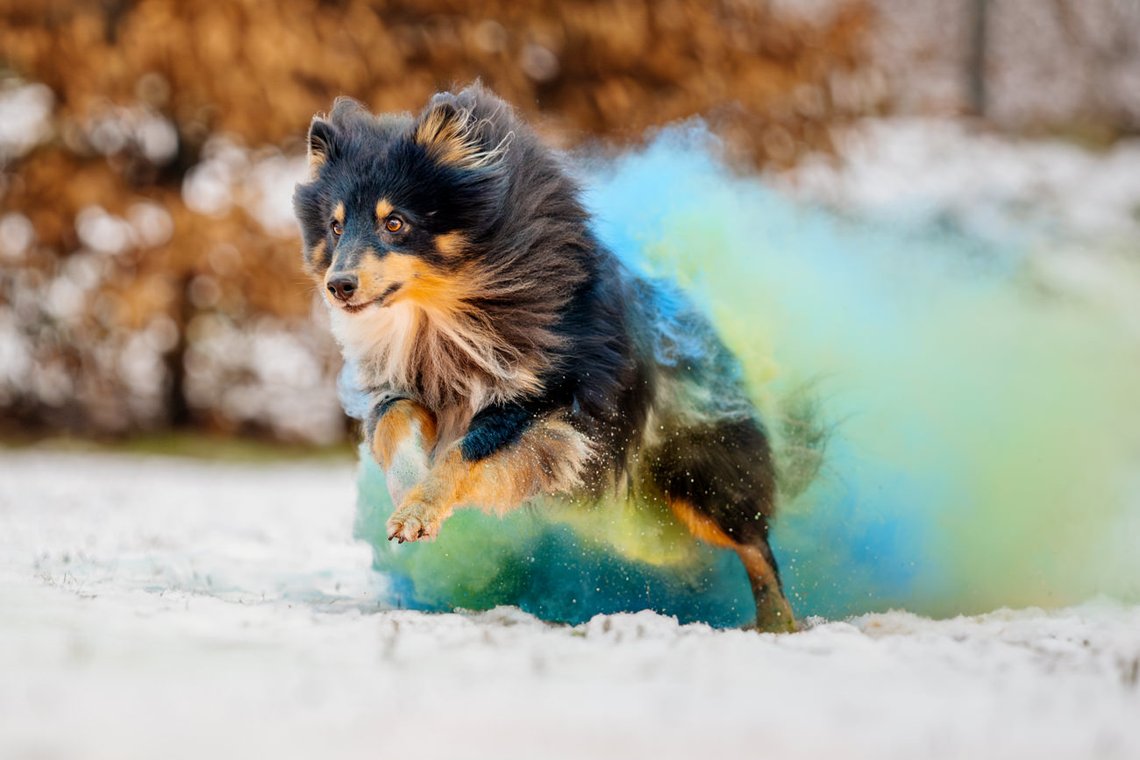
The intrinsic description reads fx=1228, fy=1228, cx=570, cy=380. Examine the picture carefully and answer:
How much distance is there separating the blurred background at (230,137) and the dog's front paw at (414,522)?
28.7ft

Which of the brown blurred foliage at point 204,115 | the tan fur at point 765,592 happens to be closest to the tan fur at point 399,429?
the tan fur at point 765,592

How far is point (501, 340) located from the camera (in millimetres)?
3854

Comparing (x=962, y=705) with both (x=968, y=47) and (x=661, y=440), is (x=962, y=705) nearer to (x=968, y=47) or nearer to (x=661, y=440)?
(x=661, y=440)

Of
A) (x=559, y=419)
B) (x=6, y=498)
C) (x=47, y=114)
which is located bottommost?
(x=6, y=498)

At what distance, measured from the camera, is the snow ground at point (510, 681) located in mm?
2605

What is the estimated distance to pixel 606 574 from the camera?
13.5ft

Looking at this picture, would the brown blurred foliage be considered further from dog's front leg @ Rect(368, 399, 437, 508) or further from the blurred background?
dog's front leg @ Rect(368, 399, 437, 508)

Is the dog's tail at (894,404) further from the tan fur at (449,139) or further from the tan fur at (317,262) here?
the tan fur at (317,262)

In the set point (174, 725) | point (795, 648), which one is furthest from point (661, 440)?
point (174, 725)

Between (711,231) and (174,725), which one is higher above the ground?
(711,231)

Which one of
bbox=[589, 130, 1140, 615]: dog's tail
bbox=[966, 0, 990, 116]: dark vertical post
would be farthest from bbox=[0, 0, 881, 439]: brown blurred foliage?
bbox=[589, 130, 1140, 615]: dog's tail

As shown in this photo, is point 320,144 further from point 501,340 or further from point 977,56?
point 977,56

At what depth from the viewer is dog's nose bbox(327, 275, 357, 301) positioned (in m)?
3.67

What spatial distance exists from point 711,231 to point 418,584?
5.45ft
